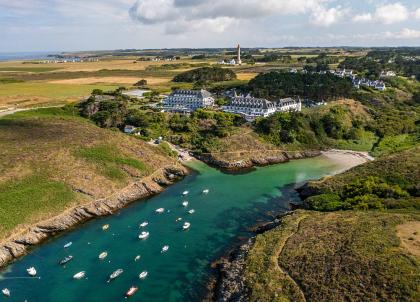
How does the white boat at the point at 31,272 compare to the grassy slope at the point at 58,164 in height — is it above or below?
below

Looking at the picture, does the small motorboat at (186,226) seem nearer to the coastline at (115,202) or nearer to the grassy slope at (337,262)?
the grassy slope at (337,262)

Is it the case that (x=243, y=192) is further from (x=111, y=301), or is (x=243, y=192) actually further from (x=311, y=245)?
(x=111, y=301)

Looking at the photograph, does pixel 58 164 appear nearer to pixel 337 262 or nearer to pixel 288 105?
pixel 337 262

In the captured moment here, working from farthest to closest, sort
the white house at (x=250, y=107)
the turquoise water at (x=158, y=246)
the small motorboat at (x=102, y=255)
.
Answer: the white house at (x=250, y=107), the small motorboat at (x=102, y=255), the turquoise water at (x=158, y=246)

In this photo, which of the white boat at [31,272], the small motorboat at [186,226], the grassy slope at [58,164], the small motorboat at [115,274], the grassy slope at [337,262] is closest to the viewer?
the grassy slope at [337,262]

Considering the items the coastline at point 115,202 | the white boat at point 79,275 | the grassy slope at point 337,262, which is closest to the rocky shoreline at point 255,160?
the coastline at point 115,202
